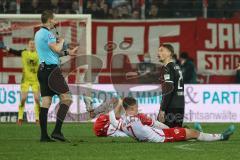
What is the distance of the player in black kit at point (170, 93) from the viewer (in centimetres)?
1495

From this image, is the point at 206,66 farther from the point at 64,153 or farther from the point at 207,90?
the point at 64,153

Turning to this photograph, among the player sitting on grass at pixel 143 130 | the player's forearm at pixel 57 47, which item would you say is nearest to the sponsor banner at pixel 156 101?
the player's forearm at pixel 57 47

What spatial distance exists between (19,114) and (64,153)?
8671 mm

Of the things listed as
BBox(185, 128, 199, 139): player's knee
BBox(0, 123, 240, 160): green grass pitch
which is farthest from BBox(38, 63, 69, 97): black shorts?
BBox(185, 128, 199, 139): player's knee

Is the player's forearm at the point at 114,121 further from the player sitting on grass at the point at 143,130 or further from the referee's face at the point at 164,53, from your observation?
the referee's face at the point at 164,53

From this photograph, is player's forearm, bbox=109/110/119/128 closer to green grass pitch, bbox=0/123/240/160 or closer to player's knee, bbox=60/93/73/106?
green grass pitch, bbox=0/123/240/160

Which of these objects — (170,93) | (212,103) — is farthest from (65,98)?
(212,103)

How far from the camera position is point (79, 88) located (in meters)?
22.9

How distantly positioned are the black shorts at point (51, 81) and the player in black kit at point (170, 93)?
1751 mm

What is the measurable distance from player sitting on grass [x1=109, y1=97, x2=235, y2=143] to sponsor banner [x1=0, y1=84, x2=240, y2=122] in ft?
25.0

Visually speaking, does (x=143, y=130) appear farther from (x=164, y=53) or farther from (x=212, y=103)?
(x=212, y=103)

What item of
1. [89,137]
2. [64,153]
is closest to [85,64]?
[89,137]

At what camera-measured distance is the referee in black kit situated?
590 inches

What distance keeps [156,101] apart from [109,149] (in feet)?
30.5
